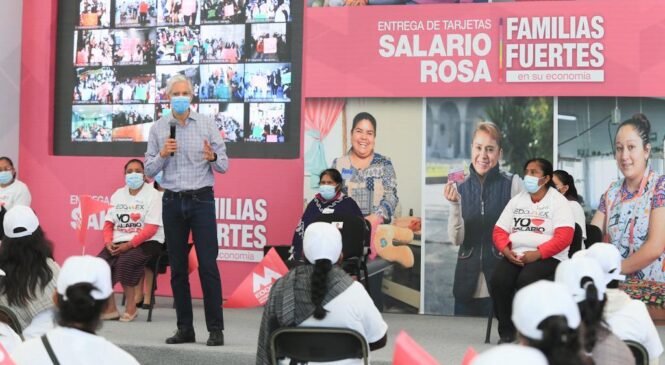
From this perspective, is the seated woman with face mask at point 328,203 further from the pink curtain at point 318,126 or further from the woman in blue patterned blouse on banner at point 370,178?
the pink curtain at point 318,126

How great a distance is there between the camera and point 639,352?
3254 millimetres

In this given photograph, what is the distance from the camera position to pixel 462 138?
7.54 meters

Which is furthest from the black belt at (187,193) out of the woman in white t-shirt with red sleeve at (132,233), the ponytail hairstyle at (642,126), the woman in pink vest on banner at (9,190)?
the ponytail hairstyle at (642,126)

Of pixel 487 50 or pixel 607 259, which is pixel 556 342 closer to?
pixel 607 259

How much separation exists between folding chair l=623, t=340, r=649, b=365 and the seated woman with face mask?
13.0 ft

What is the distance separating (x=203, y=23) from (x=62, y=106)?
1697 mm

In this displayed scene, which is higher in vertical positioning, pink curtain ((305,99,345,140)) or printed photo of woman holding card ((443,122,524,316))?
pink curtain ((305,99,345,140))

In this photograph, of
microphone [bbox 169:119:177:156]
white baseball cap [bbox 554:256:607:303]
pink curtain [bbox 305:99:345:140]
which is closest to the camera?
white baseball cap [bbox 554:256:607:303]

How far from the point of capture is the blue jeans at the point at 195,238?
18.6 ft

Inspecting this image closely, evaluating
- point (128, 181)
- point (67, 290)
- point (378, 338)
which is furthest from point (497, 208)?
point (67, 290)

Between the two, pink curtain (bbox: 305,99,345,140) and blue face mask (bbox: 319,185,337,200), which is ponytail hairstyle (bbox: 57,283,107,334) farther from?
pink curtain (bbox: 305,99,345,140)

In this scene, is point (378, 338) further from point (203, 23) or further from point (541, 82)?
point (203, 23)

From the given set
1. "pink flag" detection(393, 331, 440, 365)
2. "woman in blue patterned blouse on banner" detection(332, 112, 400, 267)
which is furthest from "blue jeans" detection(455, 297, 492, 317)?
"pink flag" detection(393, 331, 440, 365)

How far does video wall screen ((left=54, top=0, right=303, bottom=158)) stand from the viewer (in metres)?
8.29
